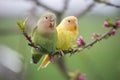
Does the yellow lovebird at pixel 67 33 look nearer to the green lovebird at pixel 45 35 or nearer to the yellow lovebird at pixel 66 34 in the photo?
the yellow lovebird at pixel 66 34

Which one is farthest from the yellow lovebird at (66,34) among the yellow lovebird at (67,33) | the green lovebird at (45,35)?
the green lovebird at (45,35)

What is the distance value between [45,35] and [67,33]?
328mm

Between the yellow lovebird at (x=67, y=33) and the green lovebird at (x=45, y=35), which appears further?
the yellow lovebird at (x=67, y=33)

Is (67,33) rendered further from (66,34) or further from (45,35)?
(45,35)

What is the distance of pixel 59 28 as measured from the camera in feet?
13.5

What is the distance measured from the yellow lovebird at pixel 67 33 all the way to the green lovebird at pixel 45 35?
17 centimetres

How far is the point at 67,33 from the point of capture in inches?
159

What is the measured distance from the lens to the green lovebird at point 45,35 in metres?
3.65

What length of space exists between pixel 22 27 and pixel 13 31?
2488 mm

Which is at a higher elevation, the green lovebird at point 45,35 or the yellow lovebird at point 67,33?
the green lovebird at point 45,35

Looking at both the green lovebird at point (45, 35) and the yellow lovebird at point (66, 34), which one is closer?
the green lovebird at point (45, 35)

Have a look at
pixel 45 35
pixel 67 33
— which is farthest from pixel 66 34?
pixel 45 35

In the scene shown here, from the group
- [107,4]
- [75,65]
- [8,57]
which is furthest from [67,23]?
[75,65]

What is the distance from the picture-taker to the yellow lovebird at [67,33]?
3.98 metres
